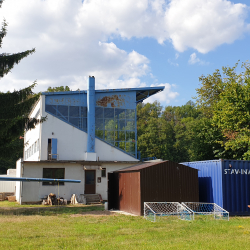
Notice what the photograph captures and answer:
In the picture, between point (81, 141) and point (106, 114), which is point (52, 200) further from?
point (106, 114)

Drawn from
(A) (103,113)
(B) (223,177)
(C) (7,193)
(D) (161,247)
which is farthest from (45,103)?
(D) (161,247)

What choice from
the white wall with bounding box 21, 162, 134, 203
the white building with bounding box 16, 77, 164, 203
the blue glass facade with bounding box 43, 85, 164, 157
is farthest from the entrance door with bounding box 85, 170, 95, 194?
the blue glass facade with bounding box 43, 85, 164, 157

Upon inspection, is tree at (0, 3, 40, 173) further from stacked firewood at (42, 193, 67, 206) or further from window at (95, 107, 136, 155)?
window at (95, 107, 136, 155)

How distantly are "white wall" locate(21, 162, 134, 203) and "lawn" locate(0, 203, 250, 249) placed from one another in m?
9.37

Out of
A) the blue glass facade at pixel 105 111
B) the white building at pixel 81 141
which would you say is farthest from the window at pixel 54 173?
the blue glass facade at pixel 105 111

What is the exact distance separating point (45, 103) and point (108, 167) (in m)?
7.76

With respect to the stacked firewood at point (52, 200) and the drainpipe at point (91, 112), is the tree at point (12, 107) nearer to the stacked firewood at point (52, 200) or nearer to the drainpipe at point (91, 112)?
the stacked firewood at point (52, 200)

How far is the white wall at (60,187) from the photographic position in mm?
24234

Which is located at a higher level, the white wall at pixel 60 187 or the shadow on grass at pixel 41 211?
the white wall at pixel 60 187

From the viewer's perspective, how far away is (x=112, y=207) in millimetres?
20328

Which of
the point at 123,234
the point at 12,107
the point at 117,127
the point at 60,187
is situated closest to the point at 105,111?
the point at 117,127

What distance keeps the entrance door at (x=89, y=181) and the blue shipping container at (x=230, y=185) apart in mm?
11121

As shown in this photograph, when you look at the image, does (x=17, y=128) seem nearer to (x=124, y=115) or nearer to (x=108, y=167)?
(x=108, y=167)

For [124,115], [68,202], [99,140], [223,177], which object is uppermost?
[124,115]
